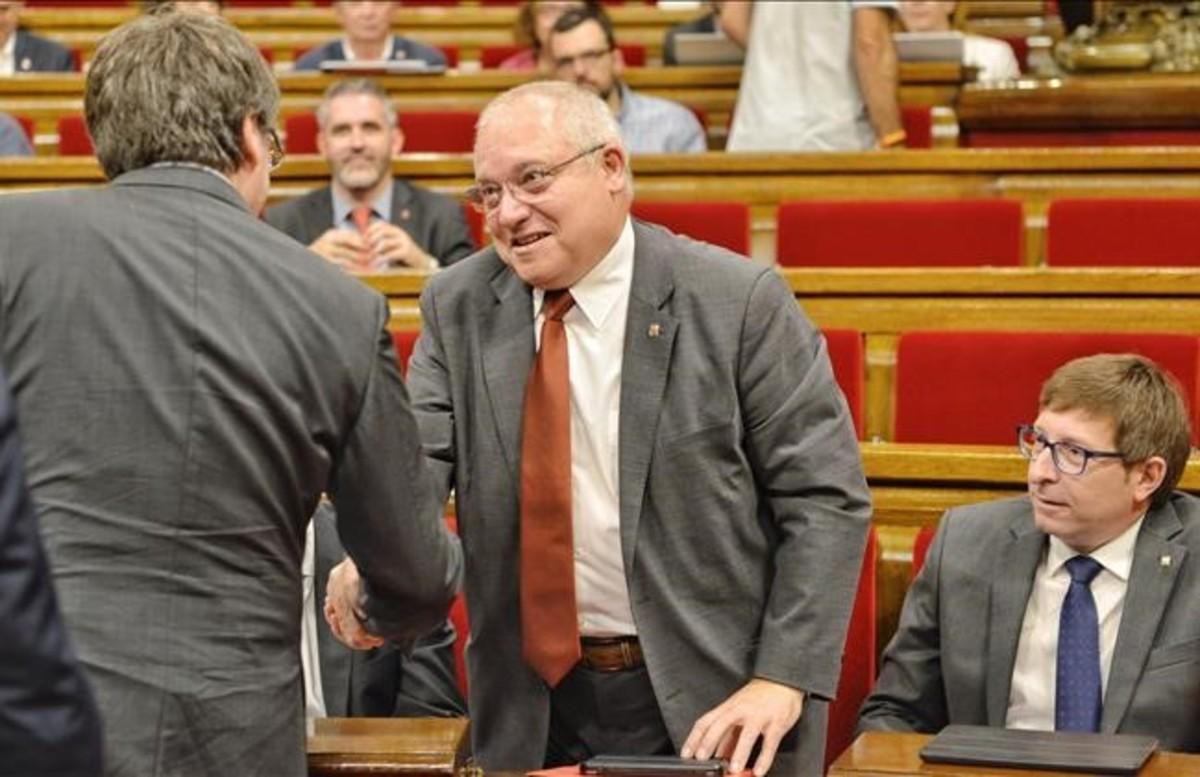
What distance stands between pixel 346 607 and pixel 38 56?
2570 mm

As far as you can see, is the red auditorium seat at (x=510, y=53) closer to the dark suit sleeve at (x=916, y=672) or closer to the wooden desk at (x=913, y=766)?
the dark suit sleeve at (x=916, y=672)

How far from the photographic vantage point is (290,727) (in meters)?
0.92

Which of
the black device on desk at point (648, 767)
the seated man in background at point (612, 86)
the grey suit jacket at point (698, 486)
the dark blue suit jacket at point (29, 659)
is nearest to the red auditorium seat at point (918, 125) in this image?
the seated man in background at point (612, 86)

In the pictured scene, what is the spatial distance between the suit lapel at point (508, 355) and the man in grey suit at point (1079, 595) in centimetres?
36

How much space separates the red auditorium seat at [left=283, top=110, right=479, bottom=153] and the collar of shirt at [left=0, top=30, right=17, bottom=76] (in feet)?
2.01

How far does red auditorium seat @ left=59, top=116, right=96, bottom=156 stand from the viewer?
304 cm

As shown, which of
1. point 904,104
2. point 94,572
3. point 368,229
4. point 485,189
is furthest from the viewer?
point 904,104

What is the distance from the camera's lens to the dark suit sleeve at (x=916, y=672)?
1425mm

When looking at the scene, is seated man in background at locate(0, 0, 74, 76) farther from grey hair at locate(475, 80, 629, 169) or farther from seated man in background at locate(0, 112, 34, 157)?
grey hair at locate(475, 80, 629, 169)

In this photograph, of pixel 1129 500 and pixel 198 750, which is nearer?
pixel 198 750

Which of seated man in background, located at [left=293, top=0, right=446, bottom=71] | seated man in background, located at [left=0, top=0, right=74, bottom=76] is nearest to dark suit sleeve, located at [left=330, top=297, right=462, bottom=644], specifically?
seated man in background, located at [left=293, top=0, right=446, bottom=71]

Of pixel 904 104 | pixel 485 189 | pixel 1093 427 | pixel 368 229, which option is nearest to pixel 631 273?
pixel 485 189

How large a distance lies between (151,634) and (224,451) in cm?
8

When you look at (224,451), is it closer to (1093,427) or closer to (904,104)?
(1093,427)
